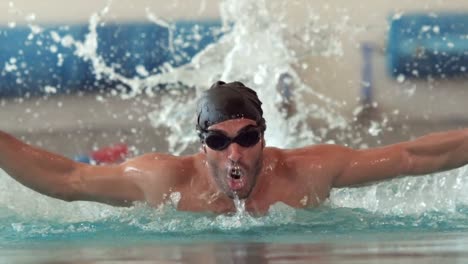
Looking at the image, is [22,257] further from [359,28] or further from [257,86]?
[359,28]

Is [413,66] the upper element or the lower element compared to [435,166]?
upper

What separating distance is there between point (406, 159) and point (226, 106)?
58 centimetres

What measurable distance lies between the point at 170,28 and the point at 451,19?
1.77m

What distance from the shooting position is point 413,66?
5.64 metres

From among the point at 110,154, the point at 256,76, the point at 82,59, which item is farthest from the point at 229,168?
the point at 82,59

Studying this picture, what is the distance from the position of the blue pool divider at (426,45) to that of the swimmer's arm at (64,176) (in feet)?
10.5

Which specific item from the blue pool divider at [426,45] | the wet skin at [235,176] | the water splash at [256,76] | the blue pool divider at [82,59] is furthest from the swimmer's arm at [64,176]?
the blue pool divider at [426,45]

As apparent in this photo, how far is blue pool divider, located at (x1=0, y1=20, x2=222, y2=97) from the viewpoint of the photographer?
18.8ft

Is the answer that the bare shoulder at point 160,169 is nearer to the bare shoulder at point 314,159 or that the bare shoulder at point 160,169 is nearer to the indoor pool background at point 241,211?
the indoor pool background at point 241,211

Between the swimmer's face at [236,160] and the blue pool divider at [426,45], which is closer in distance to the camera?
the swimmer's face at [236,160]

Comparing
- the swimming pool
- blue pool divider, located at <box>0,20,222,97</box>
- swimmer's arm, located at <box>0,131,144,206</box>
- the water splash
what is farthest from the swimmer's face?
blue pool divider, located at <box>0,20,222,97</box>

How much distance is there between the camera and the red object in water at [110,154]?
5262 millimetres

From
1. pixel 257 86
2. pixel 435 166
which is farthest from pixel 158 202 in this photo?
pixel 257 86

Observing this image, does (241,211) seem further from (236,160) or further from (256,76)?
(256,76)
